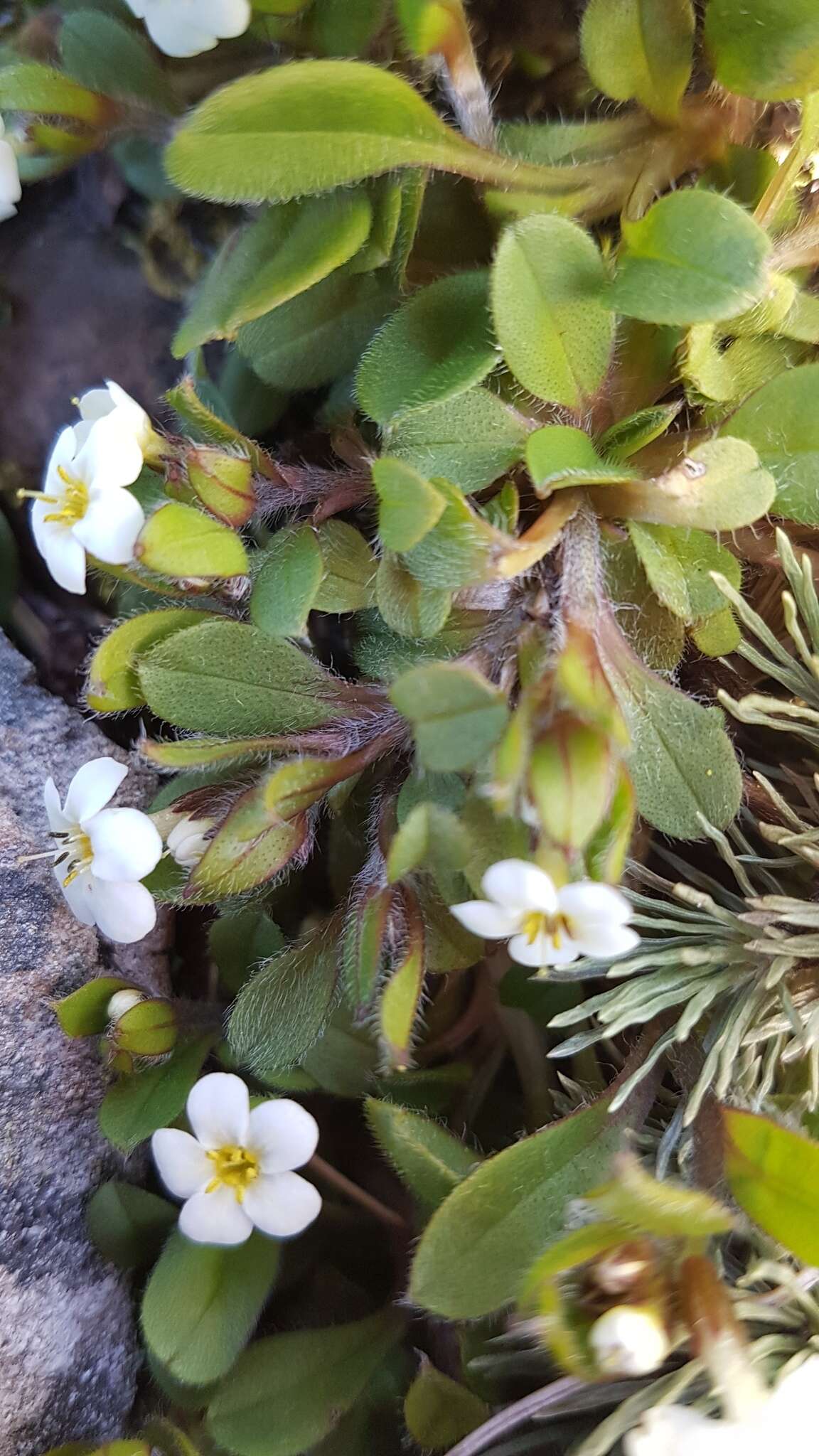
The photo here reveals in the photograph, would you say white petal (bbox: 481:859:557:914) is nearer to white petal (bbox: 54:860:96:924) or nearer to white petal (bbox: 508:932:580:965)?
white petal (bbox: 508:932:580:965)

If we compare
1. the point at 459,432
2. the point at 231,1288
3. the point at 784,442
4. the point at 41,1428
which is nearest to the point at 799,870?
the point at 784,442

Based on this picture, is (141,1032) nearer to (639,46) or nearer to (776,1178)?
(776,1178)

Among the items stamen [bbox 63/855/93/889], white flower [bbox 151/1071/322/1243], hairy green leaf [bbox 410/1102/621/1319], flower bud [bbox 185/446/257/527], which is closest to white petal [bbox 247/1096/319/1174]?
white flower [bbox 151/1071/322/1243]

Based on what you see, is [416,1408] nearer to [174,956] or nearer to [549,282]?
[174,956]

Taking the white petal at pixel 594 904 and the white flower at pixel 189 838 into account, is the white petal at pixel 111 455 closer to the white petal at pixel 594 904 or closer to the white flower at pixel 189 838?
the white flower at pixel 189 838

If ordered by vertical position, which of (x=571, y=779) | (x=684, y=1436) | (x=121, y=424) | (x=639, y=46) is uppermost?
(x=639, y=46)

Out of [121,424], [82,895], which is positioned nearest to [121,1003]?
[82,895]

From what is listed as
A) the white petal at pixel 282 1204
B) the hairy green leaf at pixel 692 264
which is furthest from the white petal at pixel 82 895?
the hairy green leaf at pixel 692 264
